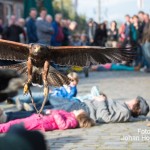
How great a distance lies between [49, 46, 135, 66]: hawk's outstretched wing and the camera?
7004mm

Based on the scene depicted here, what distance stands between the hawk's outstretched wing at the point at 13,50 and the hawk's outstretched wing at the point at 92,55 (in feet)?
1.57

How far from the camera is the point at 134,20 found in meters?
23.0

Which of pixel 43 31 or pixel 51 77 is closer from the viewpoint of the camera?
pixel 51 77

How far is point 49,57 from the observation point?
6.50 m

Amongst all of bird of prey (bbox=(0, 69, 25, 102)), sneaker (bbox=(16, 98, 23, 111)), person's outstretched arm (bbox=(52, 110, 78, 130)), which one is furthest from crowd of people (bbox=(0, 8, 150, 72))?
bird of prey (bbox=(0, 69, 25, 102))

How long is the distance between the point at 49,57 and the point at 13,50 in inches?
22.1

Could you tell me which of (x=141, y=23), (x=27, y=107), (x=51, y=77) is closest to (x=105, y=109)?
(x=51, y=77)

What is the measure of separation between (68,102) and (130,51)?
1.79 meters

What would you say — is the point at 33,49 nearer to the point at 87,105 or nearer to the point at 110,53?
the point at 110,53

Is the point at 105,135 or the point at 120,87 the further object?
the point at 120,87

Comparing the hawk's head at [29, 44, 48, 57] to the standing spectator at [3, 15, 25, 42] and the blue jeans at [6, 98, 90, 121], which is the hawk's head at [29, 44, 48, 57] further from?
the standing spectator at [3, 15, 25, 42]

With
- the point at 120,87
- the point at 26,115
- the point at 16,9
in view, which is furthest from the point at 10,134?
the point at 16,9

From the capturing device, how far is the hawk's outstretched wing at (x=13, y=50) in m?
6.68

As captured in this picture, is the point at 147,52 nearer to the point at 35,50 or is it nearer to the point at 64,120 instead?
the point at 64,120
